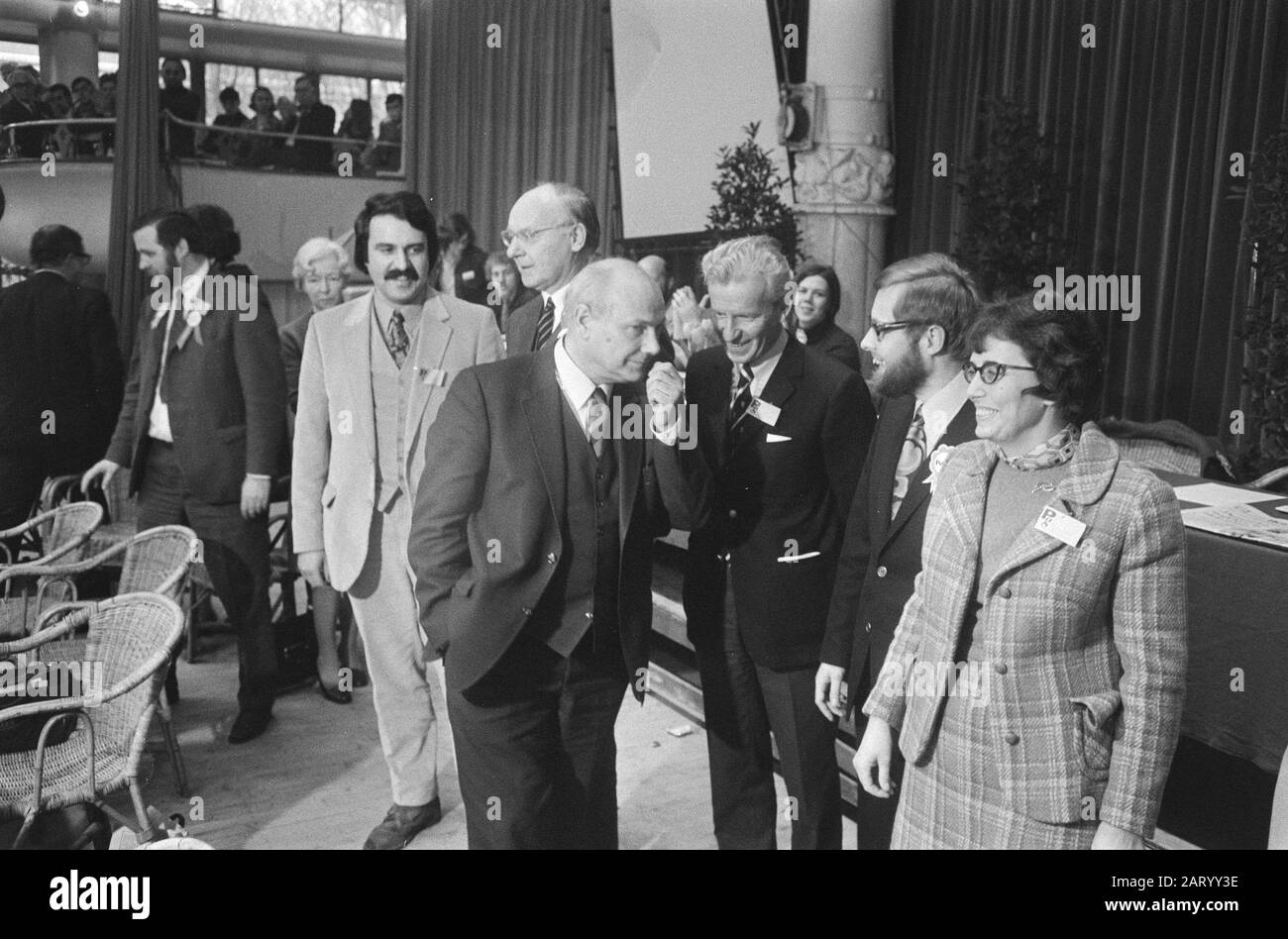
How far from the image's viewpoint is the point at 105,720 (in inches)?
114

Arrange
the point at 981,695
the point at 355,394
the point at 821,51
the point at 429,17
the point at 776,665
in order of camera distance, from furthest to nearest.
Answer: the point at 429,17 < the point at 821,51 < the point at 355,394 < the point at 776,665 < the point at 981,695

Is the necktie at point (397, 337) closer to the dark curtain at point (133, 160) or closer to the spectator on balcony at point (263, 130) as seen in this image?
the dark curtain at point (133, 160)

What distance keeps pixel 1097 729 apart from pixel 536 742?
1043 millimetres

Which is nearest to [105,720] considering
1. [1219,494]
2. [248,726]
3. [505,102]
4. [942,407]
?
[248,726]

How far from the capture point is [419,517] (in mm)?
2270

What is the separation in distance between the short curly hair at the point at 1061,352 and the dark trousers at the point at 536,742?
97 centimetres

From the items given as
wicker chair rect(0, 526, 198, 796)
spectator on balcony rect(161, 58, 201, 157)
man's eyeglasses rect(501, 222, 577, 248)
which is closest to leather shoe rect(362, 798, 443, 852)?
wicker chair rect(0, 526, 198, 796)

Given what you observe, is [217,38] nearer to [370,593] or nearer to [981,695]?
[370,593]

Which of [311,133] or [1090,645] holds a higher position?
[311,133]

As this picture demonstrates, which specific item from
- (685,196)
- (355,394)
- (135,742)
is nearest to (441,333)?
(355,394)

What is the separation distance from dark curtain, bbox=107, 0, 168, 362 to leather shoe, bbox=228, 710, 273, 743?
521 centimetres

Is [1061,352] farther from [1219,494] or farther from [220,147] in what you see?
[220,147]

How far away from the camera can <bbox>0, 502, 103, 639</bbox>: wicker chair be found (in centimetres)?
359
